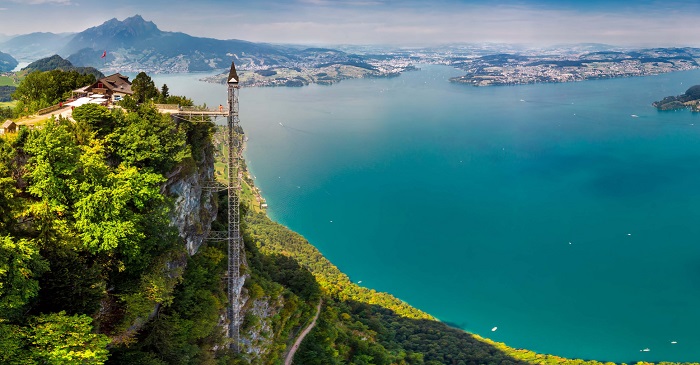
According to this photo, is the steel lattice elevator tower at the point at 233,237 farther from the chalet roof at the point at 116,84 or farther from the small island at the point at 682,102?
the small island at the point at 682,102

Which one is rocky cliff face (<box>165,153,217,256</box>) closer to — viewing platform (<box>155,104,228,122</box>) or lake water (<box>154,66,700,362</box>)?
viewing platform (<box>155,104,228,122</box>)

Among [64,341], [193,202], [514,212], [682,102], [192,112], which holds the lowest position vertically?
[64,341]

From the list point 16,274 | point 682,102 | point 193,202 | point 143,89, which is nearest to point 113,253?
point 16,274

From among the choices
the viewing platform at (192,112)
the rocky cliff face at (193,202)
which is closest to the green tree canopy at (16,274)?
the rocky cliff face at (193,202)

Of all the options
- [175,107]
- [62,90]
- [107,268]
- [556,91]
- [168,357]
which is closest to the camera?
[107,268]

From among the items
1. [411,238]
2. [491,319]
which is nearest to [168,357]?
[491,319]

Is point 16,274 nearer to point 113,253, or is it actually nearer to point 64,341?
point 64,341

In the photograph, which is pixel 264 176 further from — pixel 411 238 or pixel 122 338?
pixel 122 338
